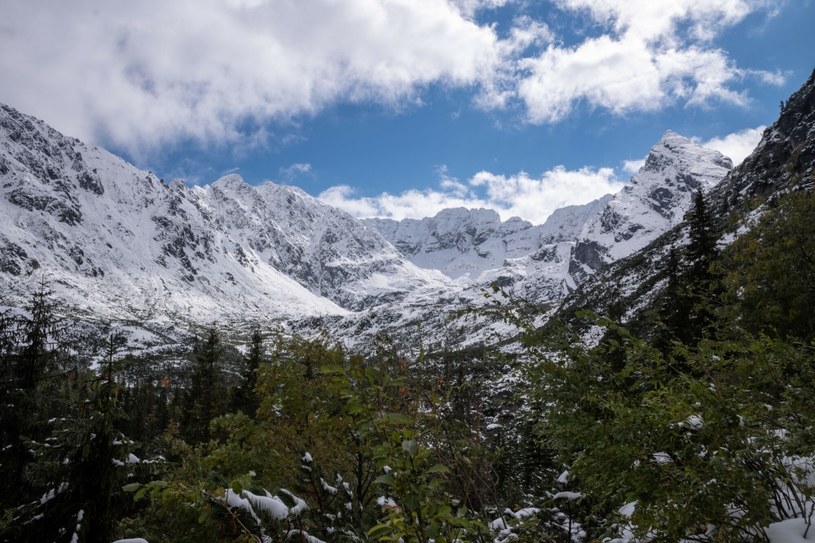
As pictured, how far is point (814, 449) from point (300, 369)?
25.9 feet

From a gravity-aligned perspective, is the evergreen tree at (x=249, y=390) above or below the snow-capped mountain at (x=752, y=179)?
below

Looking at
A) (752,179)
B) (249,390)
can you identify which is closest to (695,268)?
(249,390)

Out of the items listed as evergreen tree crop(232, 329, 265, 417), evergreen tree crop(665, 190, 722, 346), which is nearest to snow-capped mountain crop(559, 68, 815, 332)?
evergreen tree crop(665, 190, 722, 346)

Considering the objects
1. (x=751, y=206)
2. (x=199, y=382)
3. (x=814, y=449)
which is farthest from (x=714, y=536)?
(x=199, y=382)

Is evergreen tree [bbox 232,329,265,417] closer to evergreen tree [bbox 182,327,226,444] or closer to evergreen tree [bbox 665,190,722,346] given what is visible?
evergreen tree [bbox 182,327,226,444]

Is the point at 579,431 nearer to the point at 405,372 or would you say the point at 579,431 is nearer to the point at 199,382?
the point at 405,372

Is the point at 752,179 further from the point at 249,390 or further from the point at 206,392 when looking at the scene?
the point at 206,392

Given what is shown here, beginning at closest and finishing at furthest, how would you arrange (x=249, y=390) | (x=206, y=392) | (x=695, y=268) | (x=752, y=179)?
1. (x=695, y=268)
2. (x=249, y=390)
3. (x=206, y=392)
4. (x=752, y=179)

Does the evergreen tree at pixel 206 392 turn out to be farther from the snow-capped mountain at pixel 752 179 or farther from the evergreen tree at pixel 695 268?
the snow-capped mountain at pixel 752 179

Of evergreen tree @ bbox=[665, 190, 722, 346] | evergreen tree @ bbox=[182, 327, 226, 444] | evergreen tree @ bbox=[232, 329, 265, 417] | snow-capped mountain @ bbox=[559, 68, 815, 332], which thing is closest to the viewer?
evergreen tree @ bbox=[665, 190, 722, 346]

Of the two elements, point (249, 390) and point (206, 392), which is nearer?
point (249, 390)

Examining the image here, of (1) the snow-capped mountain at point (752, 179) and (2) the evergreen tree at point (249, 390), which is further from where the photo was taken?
(1) the snow-capped mountain at point (752, 179)

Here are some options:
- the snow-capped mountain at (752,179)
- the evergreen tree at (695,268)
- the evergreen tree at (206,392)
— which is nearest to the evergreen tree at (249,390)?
the evergreen tree at (206,392)

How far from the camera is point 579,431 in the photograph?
12.3 feet
